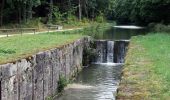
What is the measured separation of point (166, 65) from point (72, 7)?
61096 mm

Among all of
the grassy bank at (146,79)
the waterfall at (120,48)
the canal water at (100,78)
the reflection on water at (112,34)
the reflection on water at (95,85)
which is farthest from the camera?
the reflection on water at (112,34)

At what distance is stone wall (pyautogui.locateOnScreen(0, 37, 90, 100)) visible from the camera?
1576 cm

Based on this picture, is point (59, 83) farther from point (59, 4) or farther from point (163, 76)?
point (59, 4)

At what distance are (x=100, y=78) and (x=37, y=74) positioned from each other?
10606mm

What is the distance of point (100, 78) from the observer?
30.1 m

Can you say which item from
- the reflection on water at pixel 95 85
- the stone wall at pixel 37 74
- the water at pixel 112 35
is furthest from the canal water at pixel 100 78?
the water at pixel 112 35

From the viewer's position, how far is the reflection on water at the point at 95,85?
2350 centimetres

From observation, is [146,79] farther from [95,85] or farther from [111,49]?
[111,49]

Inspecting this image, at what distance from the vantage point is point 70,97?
76.1 feet

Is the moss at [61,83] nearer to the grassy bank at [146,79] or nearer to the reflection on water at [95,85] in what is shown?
the reflection on water at [95,85]

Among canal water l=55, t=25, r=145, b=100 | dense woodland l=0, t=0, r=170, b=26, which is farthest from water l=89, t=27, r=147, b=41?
canal water l=55, t=25, r=145, b=100

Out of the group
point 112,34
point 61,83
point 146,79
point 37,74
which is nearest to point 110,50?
point 61,83

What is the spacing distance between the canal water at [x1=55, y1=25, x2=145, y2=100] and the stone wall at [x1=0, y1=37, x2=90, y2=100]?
98 centimetres

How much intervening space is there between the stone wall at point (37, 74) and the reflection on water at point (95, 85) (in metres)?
0.92
